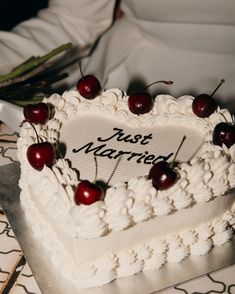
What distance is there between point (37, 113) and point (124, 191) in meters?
0.38

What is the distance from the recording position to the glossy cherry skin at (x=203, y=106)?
129 centimetres

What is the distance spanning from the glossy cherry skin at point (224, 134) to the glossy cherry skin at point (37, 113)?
0.46m

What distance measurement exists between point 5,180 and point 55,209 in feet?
1.51

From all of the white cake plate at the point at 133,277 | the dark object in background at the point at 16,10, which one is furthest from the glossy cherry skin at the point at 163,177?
the dark object in background at the point at 16,10

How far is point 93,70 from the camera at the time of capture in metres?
2.17

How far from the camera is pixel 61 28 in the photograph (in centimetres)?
212

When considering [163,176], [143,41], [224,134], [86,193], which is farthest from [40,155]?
[143,41]

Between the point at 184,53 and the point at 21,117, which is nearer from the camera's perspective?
the point at 21,117

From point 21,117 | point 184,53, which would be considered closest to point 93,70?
point 184,53

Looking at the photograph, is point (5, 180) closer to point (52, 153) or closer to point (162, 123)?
point (52, 153)

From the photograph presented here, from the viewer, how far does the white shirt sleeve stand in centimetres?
198

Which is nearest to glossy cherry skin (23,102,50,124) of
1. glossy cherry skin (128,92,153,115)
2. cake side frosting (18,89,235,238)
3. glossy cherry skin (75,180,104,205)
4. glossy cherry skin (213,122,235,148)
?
cake side frosting (18,89,235,238)

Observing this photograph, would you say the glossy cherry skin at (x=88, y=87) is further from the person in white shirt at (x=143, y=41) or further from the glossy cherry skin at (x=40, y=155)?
the person in white shirt at (x=143, y=41)

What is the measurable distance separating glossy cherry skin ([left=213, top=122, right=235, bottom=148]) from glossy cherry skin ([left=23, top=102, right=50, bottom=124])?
46 centimetres
